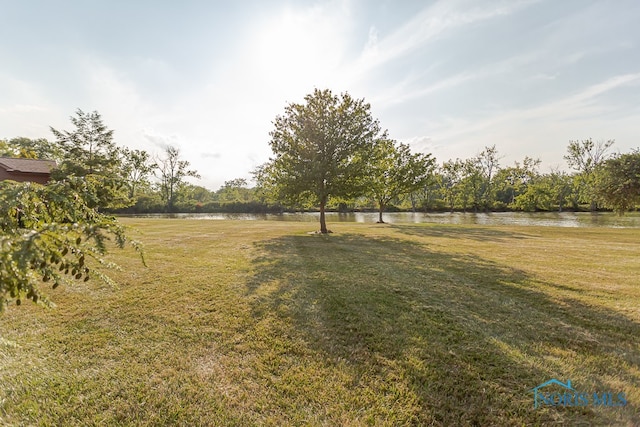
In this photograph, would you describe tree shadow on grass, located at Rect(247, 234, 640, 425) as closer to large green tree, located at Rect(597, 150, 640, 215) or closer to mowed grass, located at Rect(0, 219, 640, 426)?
mowed grass, located at Rect(0, 219, 640, 426)

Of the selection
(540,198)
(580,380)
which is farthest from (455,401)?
(540,198)

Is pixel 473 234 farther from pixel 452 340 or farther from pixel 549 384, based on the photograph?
pixel 549 384

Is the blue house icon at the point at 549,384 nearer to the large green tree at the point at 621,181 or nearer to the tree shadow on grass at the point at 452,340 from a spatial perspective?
the tree shadow on grass at the point at 452,340

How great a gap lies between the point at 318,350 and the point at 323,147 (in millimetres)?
12108

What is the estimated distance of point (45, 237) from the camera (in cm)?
163

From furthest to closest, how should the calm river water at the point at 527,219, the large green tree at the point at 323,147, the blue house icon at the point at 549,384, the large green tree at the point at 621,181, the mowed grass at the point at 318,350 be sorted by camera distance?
the calm river water at the point at 527,219, the large green tree at the point at 323,147, the large green tree at the point at 621,181, the blue house icon at the point at 549,384, the mowed grass at the point at 318,350

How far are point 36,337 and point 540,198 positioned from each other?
6495 cm

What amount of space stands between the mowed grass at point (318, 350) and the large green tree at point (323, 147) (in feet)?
27.7

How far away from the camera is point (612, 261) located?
8.48 m

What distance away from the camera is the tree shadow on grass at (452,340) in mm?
2475

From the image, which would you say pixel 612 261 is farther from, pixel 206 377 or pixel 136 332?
pixel 136 332

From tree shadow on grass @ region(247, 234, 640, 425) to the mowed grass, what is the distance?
0.07 feet

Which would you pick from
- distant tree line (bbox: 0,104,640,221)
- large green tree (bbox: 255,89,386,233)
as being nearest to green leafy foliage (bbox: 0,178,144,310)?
distant tree line (bbox: 0,104,640,221)

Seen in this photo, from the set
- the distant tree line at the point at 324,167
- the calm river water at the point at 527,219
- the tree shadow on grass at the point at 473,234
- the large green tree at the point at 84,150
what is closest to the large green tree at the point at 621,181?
the distant tree line at the point at 324,167
